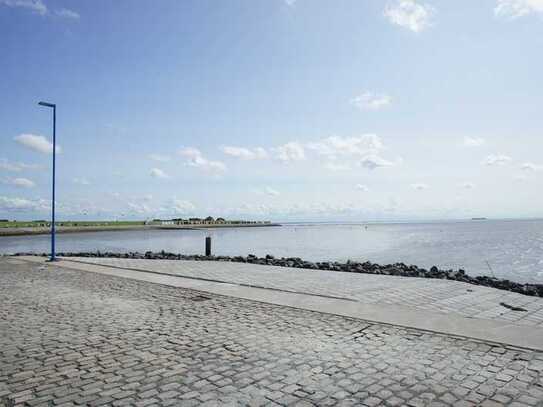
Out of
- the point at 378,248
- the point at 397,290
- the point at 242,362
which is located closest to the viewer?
the point at 242,362

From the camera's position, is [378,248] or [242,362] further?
[378,248]

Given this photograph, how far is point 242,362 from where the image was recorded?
553 cm

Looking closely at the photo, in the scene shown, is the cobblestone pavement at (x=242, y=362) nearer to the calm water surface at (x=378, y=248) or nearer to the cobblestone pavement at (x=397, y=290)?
the cobblestone pavement at (x=397, y=290)

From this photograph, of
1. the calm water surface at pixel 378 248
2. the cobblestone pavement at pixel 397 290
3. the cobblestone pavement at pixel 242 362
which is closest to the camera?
the cobblestone pavement at pixel 242 362

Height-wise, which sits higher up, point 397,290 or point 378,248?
point 397,290

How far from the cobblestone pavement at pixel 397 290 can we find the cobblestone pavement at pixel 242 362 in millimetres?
2361

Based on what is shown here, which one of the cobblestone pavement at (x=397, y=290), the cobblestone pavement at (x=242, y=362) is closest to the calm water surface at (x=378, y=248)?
the cobblestone pavement at (x=397, y=290)

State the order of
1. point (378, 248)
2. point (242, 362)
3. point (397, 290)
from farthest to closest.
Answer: point (378, 248)
point (397, 290)
point (242, 362)

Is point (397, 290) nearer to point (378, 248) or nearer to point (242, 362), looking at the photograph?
point (242, 362)

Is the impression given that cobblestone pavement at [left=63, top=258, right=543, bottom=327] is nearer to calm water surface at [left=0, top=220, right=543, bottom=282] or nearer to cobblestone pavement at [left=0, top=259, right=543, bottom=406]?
cobblestone pavement at [left=0, top=259, right=543, bottom=406]

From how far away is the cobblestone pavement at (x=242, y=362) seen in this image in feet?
14.7

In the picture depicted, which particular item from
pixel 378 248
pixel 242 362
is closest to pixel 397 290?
pixel 242 362

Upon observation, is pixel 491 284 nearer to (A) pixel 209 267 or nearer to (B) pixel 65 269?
(A) pixel 209 267

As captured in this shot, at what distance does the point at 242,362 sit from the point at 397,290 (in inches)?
272
